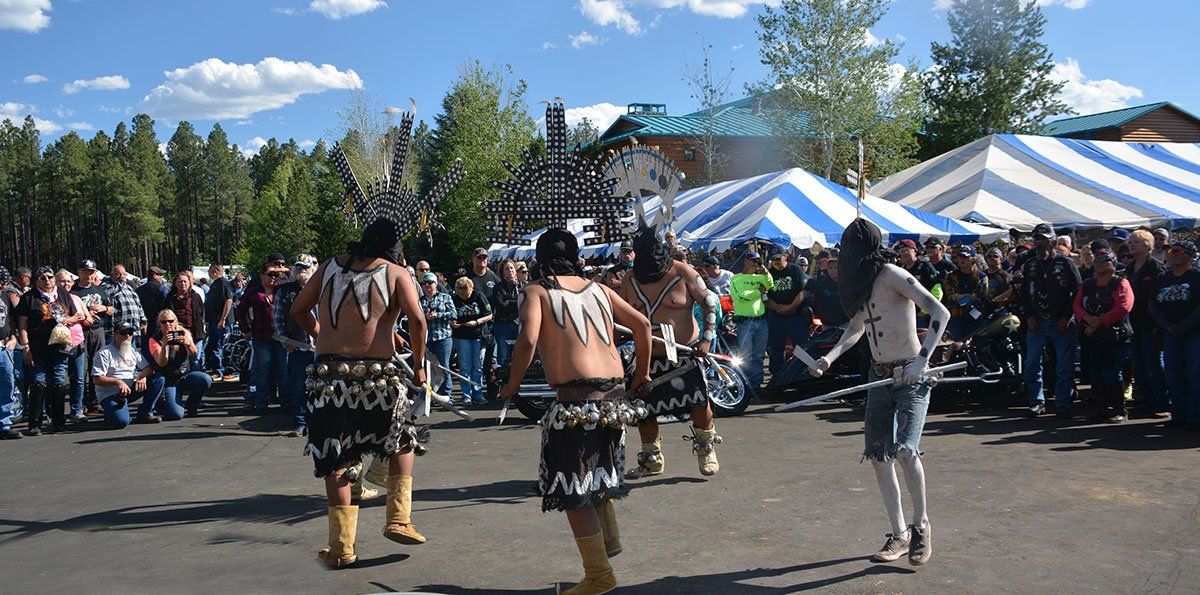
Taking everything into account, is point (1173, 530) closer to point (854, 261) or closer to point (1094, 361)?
point (854, 261)

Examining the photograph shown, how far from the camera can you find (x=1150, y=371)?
9555 millimetres

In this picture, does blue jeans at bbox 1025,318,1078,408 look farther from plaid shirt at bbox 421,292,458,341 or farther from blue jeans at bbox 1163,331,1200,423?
plaid shirt at bbox 421,292,458,341

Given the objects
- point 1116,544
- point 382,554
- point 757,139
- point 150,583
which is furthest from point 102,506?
point 757,139

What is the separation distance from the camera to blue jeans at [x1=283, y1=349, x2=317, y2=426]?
10180 mm

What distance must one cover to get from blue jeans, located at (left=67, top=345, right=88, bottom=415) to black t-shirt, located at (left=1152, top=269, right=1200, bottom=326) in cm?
1180

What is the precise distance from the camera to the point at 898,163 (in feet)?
143

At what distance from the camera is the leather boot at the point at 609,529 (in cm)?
496

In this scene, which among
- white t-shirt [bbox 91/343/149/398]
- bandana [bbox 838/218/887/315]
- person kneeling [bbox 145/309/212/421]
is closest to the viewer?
bandana [bbox 838/218/887/315]

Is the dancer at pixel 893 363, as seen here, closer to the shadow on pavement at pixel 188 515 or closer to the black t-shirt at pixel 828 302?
the shadow on pavement at pixel 188 515

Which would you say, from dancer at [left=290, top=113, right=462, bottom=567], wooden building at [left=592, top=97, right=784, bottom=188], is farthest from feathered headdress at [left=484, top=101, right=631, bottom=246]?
wooden building at [left=592, top=97, right=784, bottom=188]

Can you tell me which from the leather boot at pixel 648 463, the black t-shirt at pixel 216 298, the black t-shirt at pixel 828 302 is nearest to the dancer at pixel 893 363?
the leather boot at pixel 648 463

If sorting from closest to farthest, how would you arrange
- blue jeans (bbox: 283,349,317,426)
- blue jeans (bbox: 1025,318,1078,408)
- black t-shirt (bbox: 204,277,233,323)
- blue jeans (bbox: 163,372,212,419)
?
blue jeans (bbox: 1025,318,1078,408) → blue jeans (bbox: 283,349,317,426) → blue jeans (bbox: 163,372,212,419) → black t-shirt (bbox: 204,277,233,323)

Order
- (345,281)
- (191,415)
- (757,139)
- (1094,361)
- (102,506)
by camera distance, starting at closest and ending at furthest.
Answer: (345,281), (102,506), (1094,361), (191,415), (757,139)

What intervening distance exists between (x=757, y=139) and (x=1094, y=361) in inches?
1825
